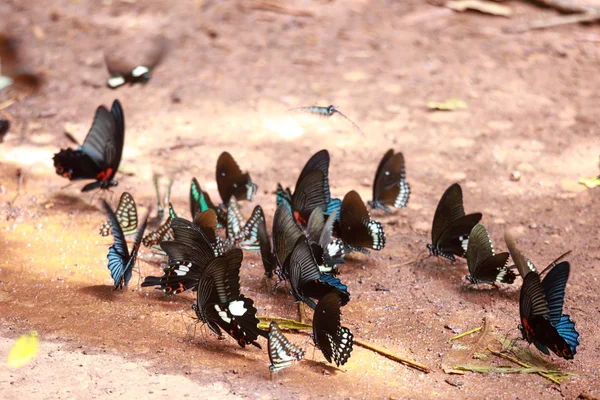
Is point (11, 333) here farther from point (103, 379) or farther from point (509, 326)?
point (509, 326)

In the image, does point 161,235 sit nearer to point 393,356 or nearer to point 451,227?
point 393,356

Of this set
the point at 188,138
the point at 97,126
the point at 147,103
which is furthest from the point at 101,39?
the point at 97,126

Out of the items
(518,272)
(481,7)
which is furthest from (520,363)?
(481,7)

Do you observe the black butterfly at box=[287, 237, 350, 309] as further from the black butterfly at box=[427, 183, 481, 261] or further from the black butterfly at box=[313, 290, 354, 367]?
the black butterfly at box=[427, 183, 481, 261]

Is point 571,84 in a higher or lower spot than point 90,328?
higher

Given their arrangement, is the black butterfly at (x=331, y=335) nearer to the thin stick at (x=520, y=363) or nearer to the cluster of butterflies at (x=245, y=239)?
the cluster of butterflies at (x=245, y=239)

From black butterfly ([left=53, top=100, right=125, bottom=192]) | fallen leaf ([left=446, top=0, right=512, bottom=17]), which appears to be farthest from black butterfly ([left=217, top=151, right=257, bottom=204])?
fallen leaf ([left=446, top=0, right=512, bottom=17])

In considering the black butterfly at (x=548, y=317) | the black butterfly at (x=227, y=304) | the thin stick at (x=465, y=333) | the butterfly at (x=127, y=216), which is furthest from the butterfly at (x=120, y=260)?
the black butterfly at (x=548, y=317)
